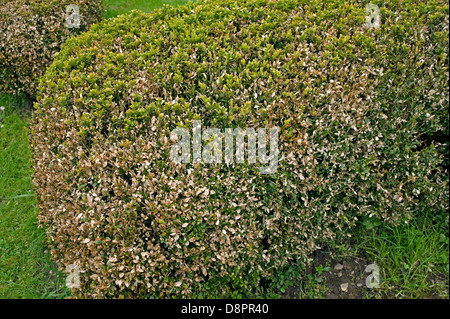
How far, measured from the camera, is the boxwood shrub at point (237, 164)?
250 centimetres

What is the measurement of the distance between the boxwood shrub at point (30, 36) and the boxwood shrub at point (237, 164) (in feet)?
5.90

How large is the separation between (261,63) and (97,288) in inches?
86.2

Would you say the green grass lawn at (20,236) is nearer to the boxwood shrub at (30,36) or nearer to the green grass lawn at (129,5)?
the boxwood shrub at (30,36)

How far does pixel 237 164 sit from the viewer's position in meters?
2.60

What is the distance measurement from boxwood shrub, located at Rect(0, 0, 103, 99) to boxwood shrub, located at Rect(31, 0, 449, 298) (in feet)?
5.90

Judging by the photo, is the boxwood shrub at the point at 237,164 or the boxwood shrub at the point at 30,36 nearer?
the boxwood shrub at the point at 237,164

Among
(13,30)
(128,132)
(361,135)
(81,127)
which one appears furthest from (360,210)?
(13,30)

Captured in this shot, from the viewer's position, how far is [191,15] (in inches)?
149

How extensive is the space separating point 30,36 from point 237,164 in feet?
12.8

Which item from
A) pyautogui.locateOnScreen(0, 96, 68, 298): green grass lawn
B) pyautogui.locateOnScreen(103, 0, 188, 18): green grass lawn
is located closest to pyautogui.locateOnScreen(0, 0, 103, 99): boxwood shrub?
pyautogui.locateOnScreen(0, 96, 68, 298): green grass lawn

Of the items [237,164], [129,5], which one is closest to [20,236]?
[237,164]

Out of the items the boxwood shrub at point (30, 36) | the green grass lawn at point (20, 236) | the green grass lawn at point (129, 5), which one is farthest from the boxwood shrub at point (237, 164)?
the green grass lawn at point (129, 5)
